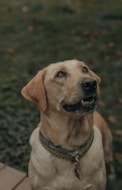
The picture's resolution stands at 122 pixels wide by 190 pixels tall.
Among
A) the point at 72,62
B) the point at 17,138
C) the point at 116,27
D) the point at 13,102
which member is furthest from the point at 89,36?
the point at 72,62

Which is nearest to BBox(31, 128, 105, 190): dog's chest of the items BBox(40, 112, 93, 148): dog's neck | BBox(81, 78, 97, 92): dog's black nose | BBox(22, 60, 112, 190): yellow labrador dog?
BBox(22, 60, 112, 190): yellow labrador dog

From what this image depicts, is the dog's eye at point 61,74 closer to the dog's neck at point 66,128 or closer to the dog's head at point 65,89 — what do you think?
the dog's head at point 65,89

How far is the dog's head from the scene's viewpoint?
115 inches

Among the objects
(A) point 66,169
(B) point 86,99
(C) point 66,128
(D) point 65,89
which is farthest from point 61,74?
(A) point 66,169

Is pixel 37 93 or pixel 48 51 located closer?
pixel 37 93

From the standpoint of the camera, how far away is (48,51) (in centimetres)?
682

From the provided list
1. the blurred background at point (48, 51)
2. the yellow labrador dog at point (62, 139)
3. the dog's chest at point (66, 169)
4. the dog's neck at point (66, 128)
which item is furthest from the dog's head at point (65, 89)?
the blurred background at point (48, 51)

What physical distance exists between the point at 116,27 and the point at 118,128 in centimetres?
332

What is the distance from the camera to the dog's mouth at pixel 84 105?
9.67 ft

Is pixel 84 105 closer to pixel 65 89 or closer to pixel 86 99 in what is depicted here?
pixel 86 99

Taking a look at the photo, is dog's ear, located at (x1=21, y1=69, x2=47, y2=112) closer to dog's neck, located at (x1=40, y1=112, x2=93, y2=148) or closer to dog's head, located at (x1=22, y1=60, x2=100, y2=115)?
dog's head, located at (x1=22, y1=60, x2=100, y2=115)

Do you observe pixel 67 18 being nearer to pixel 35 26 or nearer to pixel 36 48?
pixel 35 26

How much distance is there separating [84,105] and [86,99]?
2.0 inches

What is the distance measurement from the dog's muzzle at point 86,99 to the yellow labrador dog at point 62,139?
0.06 feet
